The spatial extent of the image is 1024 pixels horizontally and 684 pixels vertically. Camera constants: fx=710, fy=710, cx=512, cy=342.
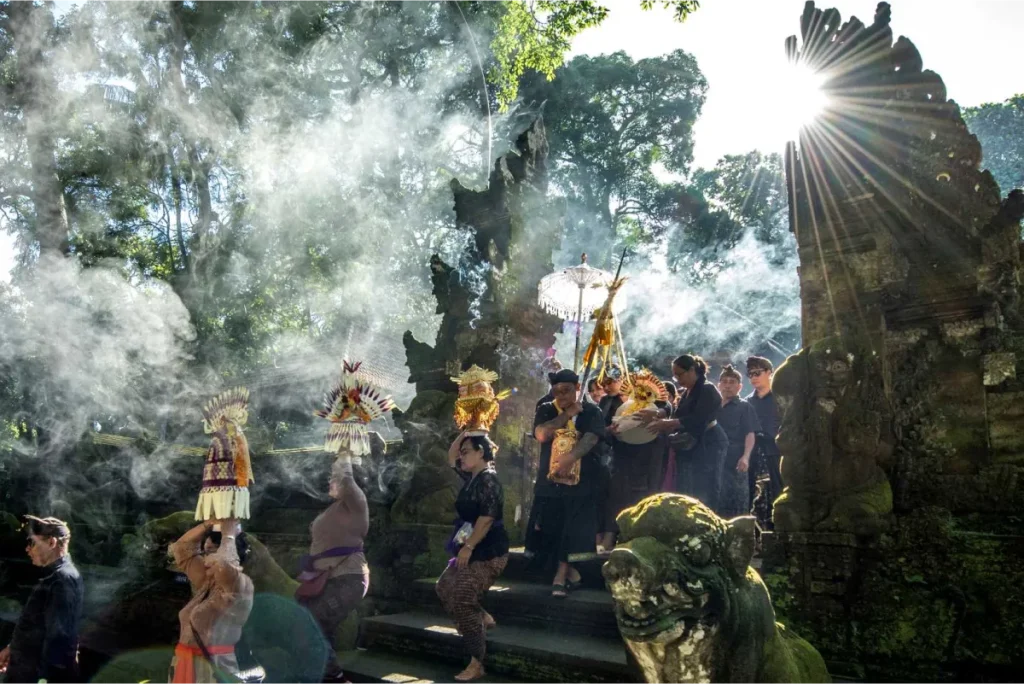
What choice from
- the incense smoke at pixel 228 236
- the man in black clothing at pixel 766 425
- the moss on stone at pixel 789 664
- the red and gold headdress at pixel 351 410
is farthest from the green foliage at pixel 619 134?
the moss on stone at pixel 789 664

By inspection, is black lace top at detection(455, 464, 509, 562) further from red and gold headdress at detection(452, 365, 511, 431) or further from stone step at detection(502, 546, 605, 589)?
stone step at detection(502, 546, 605, 589)

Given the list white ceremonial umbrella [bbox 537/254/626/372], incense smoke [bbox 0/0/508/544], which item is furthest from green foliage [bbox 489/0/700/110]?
white ceremonial umbrella [bbox 537/254/626/372]

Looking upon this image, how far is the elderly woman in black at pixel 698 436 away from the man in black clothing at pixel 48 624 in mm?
4994

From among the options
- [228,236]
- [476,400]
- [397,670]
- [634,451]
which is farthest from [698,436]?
[228,236]

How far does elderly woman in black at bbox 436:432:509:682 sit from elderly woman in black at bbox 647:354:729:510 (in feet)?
5.65

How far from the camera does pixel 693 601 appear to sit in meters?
2.41

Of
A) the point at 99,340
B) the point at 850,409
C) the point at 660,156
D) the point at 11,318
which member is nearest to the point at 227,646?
the point at 850,409

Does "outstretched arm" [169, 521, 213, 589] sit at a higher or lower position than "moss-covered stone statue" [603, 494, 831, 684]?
lower

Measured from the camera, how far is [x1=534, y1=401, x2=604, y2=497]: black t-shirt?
637 cm

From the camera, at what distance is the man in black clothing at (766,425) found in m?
6.83

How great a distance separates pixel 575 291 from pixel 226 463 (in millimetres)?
4715

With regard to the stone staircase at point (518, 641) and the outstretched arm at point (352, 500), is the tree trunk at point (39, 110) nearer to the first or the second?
the outstretched arm at point (352, 500)

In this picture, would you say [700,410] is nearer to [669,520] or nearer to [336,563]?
[336,563]

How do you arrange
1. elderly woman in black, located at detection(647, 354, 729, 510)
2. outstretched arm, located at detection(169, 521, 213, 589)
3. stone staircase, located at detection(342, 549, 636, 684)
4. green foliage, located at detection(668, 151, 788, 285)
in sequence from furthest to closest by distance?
green foliage, located at detection(668, 151, 788, 285), elderly woman in black, located at detection(647, 354, 729, 510), stone staircase, located at detection(342, 549, 636, 684), outstretched arm, located at detection(169, 521, 213, 589)
